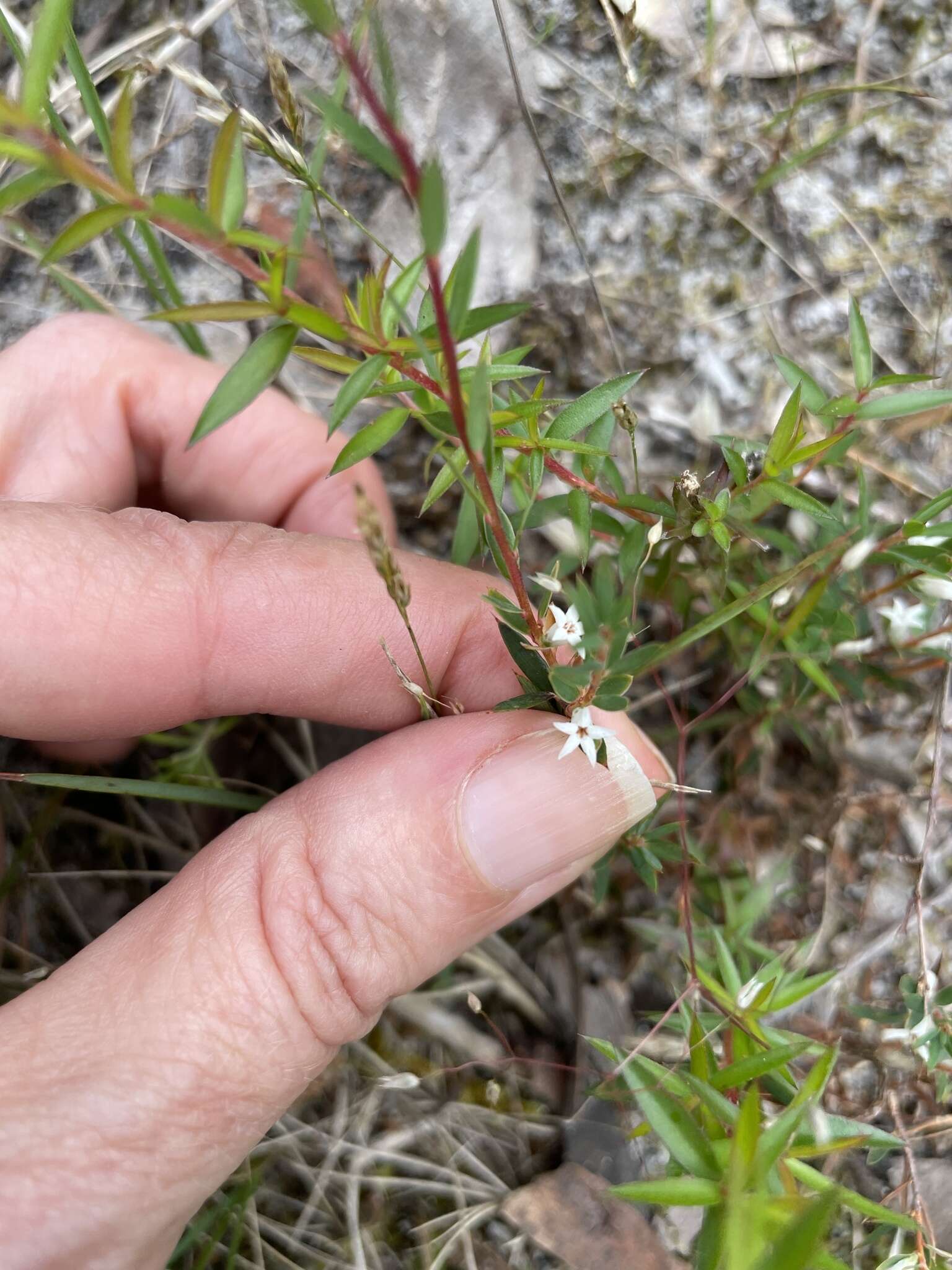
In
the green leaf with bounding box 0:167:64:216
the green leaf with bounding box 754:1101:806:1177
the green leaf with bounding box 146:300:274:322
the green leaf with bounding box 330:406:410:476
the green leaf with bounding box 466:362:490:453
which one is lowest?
the green leaf with bounding box 754:1101:806:1177

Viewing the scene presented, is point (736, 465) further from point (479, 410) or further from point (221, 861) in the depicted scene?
point (221, 861)

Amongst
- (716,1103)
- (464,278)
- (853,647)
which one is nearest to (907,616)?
(853,647)

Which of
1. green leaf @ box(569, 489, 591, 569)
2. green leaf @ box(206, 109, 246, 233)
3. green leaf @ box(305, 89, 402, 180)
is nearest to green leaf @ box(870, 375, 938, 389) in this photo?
green leaf @ box(569, 489, 591, 569)

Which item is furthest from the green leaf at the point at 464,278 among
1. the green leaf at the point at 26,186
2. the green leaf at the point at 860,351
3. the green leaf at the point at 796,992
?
the green leaf at the point at 796,992

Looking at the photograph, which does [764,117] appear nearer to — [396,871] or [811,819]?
[811,819]

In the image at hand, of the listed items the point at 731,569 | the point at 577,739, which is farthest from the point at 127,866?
the point at 731,569

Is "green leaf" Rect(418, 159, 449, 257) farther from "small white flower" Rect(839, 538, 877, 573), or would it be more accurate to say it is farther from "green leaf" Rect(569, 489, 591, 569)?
"small white flower" Rect(839, 538, 877, 573)
